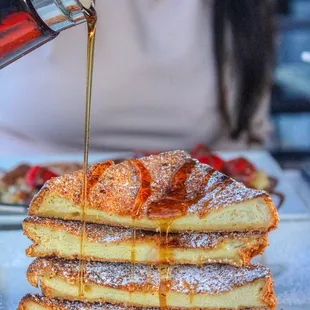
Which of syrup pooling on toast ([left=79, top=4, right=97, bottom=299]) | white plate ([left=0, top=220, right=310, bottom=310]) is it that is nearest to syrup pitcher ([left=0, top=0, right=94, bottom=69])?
syrup pooling on toast ([left=79, top=4, right=97, bottom=299])

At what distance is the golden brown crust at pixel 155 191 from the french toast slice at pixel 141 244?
0.17 feet

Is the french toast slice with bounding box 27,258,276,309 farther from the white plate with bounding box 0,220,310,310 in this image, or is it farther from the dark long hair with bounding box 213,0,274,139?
the dark long hair with bounding box 213,0,274,139

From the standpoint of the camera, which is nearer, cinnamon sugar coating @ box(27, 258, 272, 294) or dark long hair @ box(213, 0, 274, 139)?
cinnamon sugar coating @ box(27, 258, 272, 294)

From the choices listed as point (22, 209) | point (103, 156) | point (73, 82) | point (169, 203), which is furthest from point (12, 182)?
point (169, 203)

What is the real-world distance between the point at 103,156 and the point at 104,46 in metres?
0.59

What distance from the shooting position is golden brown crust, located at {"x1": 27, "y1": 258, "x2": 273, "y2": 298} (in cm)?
131

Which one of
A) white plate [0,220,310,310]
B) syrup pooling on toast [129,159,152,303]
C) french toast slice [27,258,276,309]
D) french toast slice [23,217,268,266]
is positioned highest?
syrup pooling on toast [129,159,152,303]

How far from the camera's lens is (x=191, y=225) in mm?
1269

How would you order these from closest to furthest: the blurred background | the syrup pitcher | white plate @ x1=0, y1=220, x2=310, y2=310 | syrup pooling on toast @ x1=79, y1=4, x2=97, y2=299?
the syrup pitcher, syrup pooling on toast @ x1=79, y1=4, x2=97, y2=299, white plate @ x1=0, y1=220, x2=310, y2=310, the blurred background

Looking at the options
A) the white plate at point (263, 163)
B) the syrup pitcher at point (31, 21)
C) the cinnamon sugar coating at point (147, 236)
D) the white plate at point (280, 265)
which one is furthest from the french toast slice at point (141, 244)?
the white plate at point (263, 163)

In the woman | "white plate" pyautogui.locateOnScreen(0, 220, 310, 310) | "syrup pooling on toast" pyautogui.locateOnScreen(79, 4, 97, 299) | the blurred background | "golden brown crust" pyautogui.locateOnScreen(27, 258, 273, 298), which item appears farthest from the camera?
the blurred background

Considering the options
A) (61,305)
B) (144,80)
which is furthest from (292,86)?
(61,305)

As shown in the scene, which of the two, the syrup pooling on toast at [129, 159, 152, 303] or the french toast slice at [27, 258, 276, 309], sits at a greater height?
the syrup pooling on toast at [129, 159, 152, 303]

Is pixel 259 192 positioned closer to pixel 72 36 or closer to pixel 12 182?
pixel 12 182
